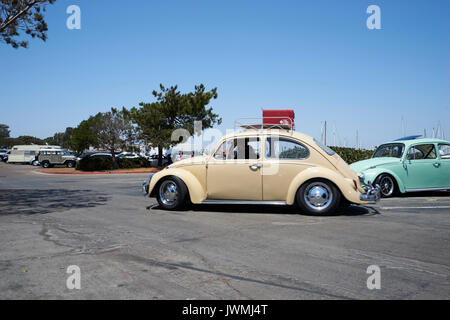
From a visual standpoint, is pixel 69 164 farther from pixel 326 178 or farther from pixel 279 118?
pixel 326 178

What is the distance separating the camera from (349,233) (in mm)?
5852

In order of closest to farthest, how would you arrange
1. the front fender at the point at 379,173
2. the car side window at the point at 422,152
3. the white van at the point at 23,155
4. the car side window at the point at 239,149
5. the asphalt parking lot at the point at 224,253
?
the asphalt parking lot at the point at 224,253 → the car side window at the point at 239,149 → the front fender at the point at 379,173 → the car side window at the point at 422,152 → the white van at the point at 23,155

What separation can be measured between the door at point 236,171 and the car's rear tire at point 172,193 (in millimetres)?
578

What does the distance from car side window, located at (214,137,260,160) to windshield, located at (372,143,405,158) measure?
4910 millimetres

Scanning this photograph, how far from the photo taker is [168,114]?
31.5 meters

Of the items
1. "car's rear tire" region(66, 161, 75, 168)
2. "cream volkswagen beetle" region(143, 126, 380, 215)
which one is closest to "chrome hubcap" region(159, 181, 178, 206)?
"cream volkswagen beetle" region(143, 126, 380, 215)

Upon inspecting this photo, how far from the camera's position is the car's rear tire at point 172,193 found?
8.00 meters

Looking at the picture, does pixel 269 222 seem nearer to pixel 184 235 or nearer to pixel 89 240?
pixel 184 235

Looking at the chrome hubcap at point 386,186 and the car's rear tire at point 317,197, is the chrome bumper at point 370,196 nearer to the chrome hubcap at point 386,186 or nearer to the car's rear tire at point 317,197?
the car's rear tire at point 317,197

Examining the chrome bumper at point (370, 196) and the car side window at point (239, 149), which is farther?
the car side window at point (239, 149)

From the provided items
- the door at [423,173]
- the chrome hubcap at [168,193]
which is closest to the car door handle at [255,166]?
the chrome hubcap at [168,193]

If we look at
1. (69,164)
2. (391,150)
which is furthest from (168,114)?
(391,150)

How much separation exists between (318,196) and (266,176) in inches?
42.9

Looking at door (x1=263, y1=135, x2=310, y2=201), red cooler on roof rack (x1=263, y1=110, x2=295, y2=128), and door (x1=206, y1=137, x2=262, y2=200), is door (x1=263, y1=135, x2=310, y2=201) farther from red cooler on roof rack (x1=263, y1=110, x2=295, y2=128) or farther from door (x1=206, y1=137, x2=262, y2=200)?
red cooler on roof rack (x1=263, y1=110, x2=295, y2=128)
